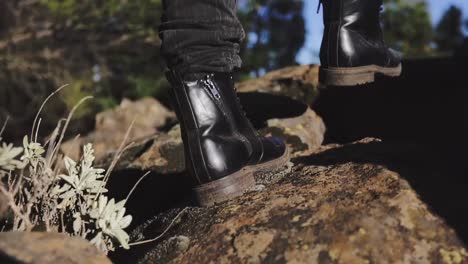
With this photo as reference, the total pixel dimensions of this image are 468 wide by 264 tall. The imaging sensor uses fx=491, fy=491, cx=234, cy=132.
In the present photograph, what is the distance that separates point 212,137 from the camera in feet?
5.53

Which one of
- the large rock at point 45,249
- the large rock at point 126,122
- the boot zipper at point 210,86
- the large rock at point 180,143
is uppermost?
the boot zipper at point 210,86

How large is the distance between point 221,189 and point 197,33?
1.74 feet

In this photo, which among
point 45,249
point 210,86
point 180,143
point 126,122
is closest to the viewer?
point 45,249

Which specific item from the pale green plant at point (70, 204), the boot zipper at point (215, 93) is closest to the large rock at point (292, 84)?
the boot zipper at point (215, 93)

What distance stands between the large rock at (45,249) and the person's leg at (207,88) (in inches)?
20.2

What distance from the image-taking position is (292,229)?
4.65 feet

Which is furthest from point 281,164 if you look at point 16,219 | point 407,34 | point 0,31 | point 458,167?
point 407,34

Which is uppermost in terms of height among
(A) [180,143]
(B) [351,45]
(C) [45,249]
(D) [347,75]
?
(B) [351,45]

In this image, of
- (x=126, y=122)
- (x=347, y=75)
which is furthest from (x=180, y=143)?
(x=126, y=122)

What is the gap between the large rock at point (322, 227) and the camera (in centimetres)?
128

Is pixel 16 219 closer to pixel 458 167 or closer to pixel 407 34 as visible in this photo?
pixel 458 167

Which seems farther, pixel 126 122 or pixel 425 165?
pixel 126 122

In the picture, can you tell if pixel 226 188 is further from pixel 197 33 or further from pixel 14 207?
pixel 14 207

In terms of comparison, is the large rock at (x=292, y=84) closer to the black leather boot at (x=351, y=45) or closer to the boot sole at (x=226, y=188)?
the black leather boot at (x=351, y=45)
